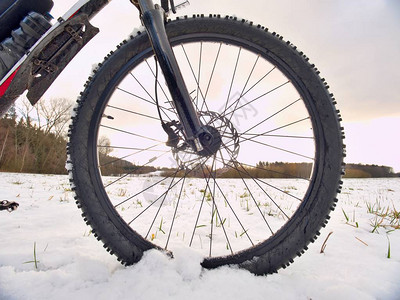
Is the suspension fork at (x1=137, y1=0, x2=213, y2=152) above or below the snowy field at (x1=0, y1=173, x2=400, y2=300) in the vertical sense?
above

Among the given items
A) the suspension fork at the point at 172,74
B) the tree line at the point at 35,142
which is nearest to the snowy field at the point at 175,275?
the suspension fork at the point at 172,74

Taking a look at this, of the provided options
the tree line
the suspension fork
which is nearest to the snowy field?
the suspension fork

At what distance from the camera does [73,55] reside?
4.16ft

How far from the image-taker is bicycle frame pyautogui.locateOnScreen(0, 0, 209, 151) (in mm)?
1060

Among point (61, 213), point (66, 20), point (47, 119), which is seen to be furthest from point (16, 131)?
point (66, 20)

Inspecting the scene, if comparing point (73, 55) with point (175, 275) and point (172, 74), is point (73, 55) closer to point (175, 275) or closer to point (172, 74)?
point (172, 74)

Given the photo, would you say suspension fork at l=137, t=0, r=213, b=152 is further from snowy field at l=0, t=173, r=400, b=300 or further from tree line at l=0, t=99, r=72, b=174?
tree line at l=0, t=99, r=72, b=174

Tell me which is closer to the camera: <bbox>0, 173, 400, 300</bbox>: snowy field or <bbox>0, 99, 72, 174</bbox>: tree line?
<bbox>0, 173, 400, 300</bbox>: snowy field

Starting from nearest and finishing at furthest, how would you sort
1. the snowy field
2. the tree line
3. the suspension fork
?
the snowy field → the suspension fork → the tree line

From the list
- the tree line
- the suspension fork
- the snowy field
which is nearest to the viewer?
the snowy field

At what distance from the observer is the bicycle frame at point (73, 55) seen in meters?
1.06

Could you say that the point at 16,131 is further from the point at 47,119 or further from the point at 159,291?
the point at 159,291

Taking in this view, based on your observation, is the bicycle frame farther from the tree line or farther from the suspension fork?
the tree line

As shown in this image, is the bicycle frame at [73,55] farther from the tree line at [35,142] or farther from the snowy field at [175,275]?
the tree line at [35,142]
